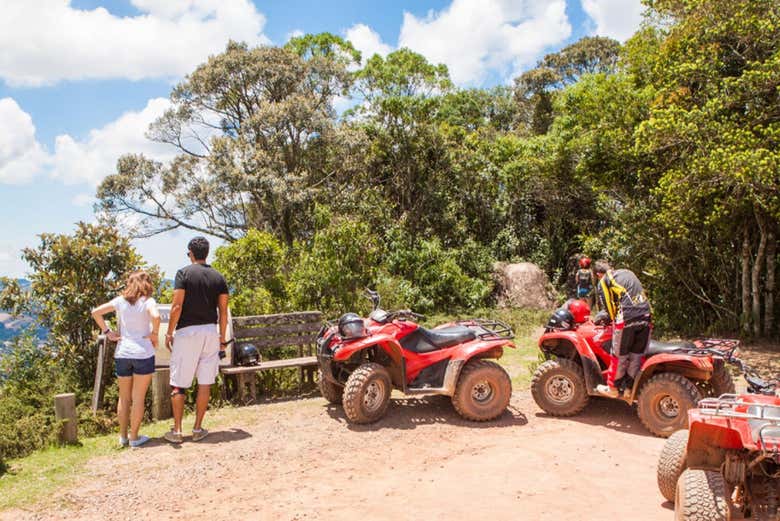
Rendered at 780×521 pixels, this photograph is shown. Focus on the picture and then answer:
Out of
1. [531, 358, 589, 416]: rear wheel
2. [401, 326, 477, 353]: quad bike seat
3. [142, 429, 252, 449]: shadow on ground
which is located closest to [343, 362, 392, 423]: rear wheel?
[401, 326, 477, 353]: quad bike seat

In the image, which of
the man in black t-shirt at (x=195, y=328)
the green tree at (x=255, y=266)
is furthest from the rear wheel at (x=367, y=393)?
the green tree at (x=255, y=266)

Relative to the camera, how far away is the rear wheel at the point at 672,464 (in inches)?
175

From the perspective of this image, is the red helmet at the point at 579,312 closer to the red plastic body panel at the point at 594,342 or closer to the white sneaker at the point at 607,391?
the red plastic body panel at the point at 594,342

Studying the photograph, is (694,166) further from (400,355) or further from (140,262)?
(140,262)

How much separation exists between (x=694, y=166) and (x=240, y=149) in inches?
463

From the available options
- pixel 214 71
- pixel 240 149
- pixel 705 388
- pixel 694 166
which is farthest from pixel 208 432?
pixel 214 71

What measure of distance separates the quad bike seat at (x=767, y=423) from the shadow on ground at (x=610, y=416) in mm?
2782

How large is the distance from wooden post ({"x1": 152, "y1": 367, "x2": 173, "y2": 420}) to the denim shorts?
3.67 feet

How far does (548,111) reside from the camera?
2962cm

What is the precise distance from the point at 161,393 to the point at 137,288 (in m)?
1.65

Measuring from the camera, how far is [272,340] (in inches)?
355

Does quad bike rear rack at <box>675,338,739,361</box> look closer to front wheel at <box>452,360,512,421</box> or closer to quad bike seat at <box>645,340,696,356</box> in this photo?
quad bike seat at <box>645,340,696,356</box>

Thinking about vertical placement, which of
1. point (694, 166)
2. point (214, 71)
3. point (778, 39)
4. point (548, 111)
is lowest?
point (694, 166)

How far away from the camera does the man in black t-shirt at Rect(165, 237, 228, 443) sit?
6.34 metres
